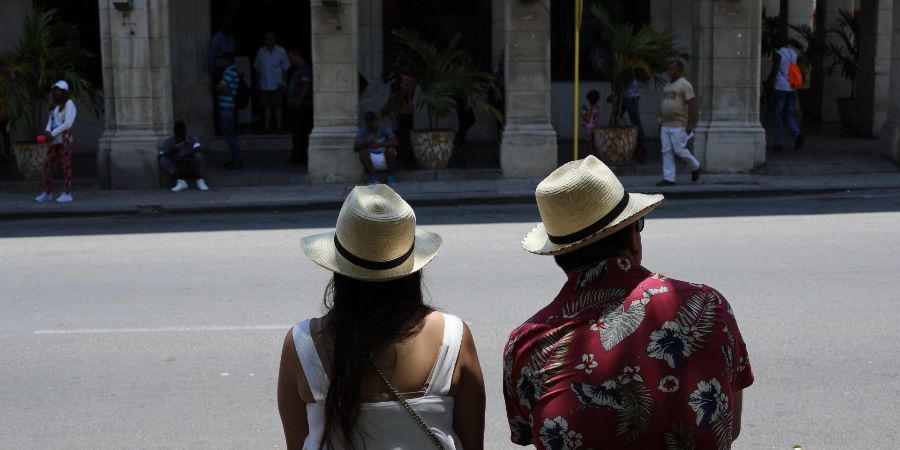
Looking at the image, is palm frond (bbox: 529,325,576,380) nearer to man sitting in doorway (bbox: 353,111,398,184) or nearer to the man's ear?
the man's ear

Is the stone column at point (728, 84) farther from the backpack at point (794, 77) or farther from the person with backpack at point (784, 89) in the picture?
the backpack at point (794, 77)

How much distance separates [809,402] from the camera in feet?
22.3

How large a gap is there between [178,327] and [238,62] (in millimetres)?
13884

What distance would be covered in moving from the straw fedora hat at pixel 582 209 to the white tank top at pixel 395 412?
424 millimetres

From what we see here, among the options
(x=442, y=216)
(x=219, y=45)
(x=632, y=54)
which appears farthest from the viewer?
(x=219, y=45)

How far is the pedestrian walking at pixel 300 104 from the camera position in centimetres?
1920

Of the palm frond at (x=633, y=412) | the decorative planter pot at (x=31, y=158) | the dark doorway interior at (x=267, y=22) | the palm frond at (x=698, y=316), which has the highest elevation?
the dark doorway interior at (x=267, y=22)

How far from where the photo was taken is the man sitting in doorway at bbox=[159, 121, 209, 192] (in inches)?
696

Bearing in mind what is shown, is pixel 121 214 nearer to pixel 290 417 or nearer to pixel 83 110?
pixel 83 110

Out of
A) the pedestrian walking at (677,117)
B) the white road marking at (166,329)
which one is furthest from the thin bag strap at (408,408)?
the pedestrian walking at (677,117)

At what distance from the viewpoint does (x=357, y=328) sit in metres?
3.31

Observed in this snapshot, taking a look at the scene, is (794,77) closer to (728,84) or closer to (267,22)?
(728,84)

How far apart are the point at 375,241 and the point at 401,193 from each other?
13901mm

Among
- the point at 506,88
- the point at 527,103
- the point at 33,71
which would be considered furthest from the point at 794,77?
the point at 33,71
